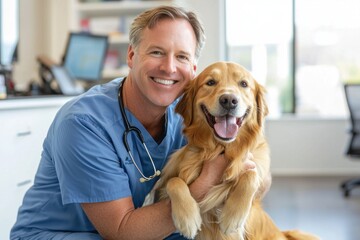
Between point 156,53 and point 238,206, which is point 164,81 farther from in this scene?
point 238,206

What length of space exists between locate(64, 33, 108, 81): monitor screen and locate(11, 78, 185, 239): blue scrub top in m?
2.12

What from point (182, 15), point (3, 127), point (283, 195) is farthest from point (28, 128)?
point (283, 195)

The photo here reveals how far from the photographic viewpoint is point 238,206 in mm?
1567

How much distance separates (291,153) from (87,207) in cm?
461

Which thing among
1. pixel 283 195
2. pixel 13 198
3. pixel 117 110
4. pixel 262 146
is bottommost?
pixel 283 195

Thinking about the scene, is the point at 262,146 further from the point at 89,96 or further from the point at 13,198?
the point at 13,198

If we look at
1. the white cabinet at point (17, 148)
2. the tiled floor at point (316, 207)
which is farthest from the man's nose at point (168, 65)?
→ the tiled floor at point (316, 207)

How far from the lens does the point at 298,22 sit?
20.3ft

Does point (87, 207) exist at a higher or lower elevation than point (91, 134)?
lower

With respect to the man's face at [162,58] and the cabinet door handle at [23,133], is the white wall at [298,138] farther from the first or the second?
the man's face at [162,58]

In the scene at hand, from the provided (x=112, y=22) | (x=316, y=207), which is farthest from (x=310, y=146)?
(x=112, y=22)

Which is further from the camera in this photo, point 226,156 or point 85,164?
point 226,156

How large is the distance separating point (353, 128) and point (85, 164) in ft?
12.5

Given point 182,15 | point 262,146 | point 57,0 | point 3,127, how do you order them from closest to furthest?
1. point 182,15
2. point 262,146
3. point 3,127
4. point 57,0
